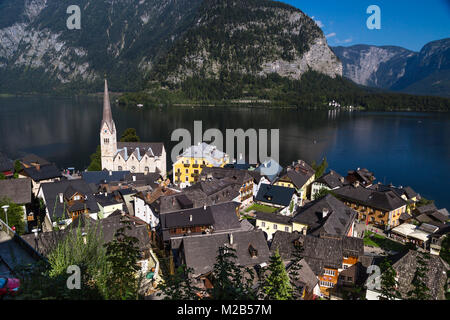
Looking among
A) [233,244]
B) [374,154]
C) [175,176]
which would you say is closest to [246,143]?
[374,154]

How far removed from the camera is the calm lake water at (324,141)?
259 ft

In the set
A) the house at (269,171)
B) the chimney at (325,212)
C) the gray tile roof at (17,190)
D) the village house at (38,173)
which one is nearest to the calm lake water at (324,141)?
the village house at (38,173)

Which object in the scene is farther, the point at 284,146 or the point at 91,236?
the point at 284,146

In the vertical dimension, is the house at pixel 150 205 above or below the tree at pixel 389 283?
below

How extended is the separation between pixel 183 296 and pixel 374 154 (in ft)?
325

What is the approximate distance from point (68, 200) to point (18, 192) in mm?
5149

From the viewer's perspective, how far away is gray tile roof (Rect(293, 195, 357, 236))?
109 feet

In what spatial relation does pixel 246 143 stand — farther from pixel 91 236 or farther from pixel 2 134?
pixel 91 236

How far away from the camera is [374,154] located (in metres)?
95.8

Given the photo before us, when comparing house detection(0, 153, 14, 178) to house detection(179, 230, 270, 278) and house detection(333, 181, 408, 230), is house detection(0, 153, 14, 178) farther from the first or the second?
house detection(333, 181, 408, 230)

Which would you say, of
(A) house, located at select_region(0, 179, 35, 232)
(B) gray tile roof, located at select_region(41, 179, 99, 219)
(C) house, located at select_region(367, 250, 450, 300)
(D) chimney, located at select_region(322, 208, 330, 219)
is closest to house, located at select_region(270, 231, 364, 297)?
(C) house, located at select_region(367, 250, 450, 300)

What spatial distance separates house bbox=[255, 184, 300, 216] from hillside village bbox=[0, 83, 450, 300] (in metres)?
0.15

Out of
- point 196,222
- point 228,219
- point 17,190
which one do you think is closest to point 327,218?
point 228,219

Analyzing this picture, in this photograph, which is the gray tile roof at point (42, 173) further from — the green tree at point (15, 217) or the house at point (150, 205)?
the house at point (150, 205)
